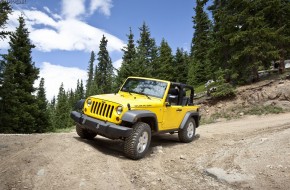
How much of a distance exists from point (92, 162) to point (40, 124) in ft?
70.7

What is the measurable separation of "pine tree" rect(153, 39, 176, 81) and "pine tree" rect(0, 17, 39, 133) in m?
18.9

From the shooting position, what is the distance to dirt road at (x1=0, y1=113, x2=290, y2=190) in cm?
552

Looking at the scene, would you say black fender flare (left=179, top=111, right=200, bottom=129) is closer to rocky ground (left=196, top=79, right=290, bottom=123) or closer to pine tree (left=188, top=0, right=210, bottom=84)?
rocky ground (left=196, top=79, right=290, bottom=123)

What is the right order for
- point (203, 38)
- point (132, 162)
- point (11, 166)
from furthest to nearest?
1. point (203, 38)
2. point (132, 162)
3. point (11, 166)

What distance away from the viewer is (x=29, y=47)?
1059 inches

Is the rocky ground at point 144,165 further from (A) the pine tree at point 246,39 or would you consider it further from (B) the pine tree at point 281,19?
(B) the pine tree at point 281,19

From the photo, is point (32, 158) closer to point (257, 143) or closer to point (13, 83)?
point (257, 143)

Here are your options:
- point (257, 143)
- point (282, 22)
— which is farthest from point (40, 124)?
A: point (282, 22)

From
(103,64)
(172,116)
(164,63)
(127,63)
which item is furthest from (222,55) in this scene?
(103,64)

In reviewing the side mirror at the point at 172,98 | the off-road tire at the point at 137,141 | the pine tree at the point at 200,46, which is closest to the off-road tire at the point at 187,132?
the side mirror at the point at 172,98

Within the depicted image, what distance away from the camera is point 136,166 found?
22.8 feet

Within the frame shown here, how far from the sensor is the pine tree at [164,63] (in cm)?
4112

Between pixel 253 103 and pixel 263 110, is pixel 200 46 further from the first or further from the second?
pixel 263 110

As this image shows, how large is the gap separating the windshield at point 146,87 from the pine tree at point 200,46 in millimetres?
32977
